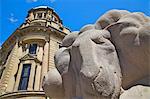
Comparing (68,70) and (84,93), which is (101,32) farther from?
(84,93)

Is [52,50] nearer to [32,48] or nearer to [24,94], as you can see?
[32,48]

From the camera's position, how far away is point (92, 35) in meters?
2.75

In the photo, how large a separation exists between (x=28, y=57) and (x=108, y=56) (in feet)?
63.8

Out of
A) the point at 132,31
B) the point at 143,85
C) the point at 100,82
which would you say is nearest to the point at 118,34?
the point at 132,31

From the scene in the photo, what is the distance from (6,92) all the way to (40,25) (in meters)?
6.47

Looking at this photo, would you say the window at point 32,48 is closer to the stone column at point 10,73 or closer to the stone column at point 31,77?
the stone column at point 10,73

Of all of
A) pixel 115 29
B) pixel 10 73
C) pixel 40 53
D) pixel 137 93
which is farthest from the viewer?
pixel 40 53

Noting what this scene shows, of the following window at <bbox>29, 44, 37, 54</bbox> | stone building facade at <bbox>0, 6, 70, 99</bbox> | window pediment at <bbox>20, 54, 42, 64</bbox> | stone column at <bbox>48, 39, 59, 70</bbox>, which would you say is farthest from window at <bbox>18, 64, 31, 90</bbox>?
stone column at <bbox>48, 39, 59, 70</bbox>

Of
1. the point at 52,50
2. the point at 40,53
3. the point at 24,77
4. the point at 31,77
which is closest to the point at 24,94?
the point at 31,77

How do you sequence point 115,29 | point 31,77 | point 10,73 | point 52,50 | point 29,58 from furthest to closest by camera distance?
1. point 52,50
2. point 29,58
3. point 10,73
4. point 31,77
5. point 115,29

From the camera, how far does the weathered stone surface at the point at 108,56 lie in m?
2.47

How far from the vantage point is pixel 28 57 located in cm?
2170

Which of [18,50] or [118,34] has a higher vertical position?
[18,50]

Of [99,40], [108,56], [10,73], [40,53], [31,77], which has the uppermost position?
[40,53]
